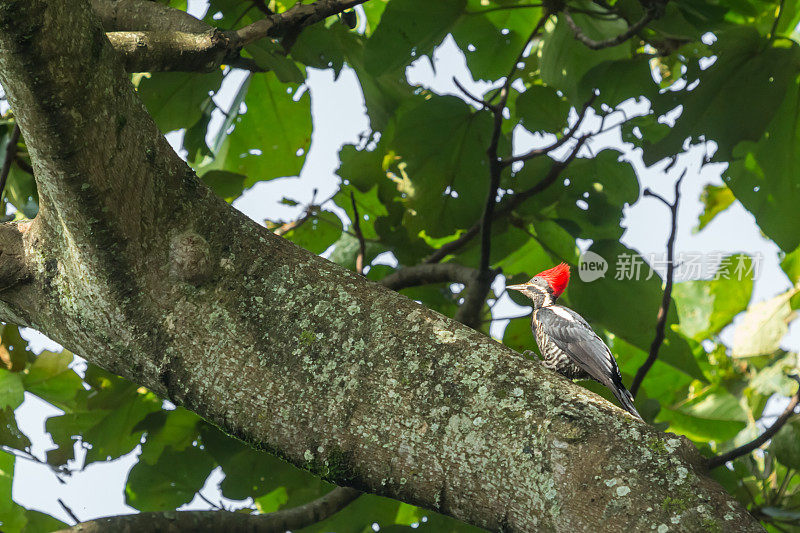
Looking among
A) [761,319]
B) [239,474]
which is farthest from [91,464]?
[761,319]

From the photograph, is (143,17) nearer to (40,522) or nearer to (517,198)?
(517,198)

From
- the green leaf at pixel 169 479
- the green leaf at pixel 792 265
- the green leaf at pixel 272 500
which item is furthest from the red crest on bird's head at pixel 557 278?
the green leaf at pixel 792 265

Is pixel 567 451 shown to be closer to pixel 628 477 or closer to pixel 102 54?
pixel 628 477

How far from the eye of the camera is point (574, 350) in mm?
1892

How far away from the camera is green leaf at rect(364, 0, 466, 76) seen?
2547 mm

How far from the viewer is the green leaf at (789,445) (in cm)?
246

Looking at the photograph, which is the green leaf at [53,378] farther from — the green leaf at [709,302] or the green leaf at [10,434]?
the green leaf at [709,302]

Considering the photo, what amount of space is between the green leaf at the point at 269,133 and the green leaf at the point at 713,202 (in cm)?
286

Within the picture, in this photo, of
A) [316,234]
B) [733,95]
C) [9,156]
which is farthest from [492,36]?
[9,156]

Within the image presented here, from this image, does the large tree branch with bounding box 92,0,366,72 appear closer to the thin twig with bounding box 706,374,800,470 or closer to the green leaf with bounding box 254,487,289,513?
the thin twig with bounding box 706,374,800,470

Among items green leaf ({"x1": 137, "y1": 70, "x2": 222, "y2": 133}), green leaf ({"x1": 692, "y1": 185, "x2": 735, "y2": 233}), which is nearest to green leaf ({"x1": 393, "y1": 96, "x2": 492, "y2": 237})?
green leaf ({"x1": 137, "y1": 70, "x2": 222, "y2": 133})

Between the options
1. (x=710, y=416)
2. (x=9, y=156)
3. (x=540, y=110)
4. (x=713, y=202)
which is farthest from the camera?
(x=713, y=202)

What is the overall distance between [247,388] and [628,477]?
81 centimetres

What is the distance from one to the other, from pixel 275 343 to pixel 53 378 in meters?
1.76
